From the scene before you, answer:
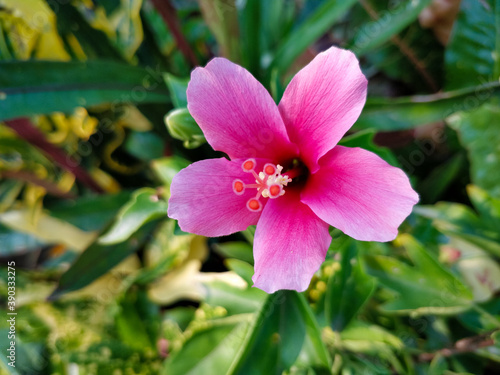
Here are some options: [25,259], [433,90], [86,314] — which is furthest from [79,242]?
[433,90]

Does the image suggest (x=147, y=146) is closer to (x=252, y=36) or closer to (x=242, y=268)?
(x=252, y=36)

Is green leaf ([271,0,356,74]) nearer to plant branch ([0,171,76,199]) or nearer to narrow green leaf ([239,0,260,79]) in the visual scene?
narrow green leaf ([239,0,260,79])

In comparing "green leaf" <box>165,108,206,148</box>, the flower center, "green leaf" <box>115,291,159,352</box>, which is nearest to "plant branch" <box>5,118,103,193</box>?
"green leaf" <box>115,291,159,352</box>

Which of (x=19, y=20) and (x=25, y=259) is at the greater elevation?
(x=19, y=20)

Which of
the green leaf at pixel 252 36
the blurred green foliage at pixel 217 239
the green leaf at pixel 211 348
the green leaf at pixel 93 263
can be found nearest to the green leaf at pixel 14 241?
the blurred green foliage at pixel 217 239

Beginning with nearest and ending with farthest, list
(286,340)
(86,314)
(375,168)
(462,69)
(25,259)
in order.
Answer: (375,168) < (286,340) < (462,69) < (86,314) < (25,259)

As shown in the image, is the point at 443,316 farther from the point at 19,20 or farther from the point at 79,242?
the point at 19,20
